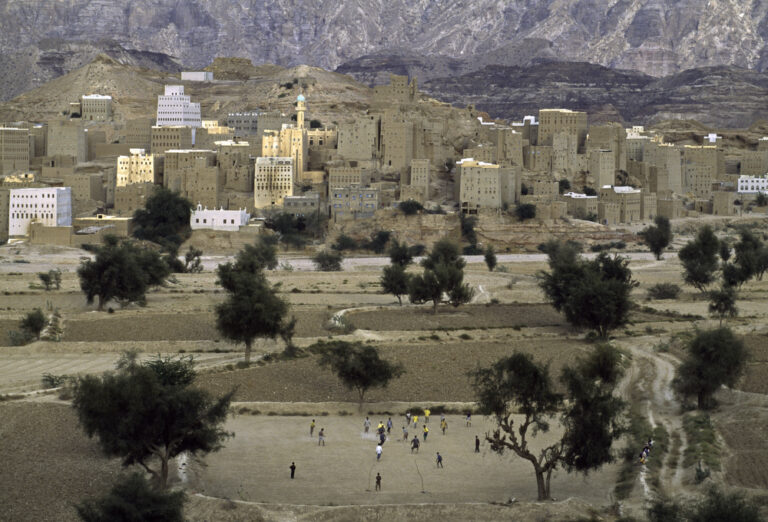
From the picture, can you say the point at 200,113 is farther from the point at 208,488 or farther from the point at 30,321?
the point at 208,488

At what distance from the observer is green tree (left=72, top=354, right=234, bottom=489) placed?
2655cm

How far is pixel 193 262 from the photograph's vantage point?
6656cm

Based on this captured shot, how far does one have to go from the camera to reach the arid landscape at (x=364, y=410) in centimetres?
2694

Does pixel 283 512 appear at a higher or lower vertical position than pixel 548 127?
lower

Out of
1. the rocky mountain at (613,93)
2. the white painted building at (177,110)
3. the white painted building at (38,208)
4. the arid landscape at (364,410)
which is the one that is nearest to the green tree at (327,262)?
the arid landscape at (364,410)

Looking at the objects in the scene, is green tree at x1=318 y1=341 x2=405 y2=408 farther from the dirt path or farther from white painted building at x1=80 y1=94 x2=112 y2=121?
white painted building at x1=80 y1=94 x2=112 y2=121

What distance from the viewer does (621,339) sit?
4622 cm

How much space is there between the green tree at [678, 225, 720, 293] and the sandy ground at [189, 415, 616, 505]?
86.8 ft

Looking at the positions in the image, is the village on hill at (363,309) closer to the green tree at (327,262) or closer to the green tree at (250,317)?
the green tree at (250,317)

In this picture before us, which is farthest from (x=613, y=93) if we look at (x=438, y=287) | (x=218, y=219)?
(x=438, y=287)

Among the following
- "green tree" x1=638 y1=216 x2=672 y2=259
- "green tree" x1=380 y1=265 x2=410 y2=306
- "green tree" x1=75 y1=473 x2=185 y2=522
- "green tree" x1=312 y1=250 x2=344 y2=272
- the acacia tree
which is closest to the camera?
"green tree" x1=75 y1=473 x2=185 y2=522

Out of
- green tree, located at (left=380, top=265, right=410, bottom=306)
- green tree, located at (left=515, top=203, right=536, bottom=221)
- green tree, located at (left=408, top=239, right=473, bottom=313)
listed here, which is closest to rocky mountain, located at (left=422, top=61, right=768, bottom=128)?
green tree, located at (left=515, top=203, right=536, bottom=221)

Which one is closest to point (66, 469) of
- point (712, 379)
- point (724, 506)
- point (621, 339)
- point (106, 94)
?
point (724, 506)

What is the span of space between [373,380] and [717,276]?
100 feet
